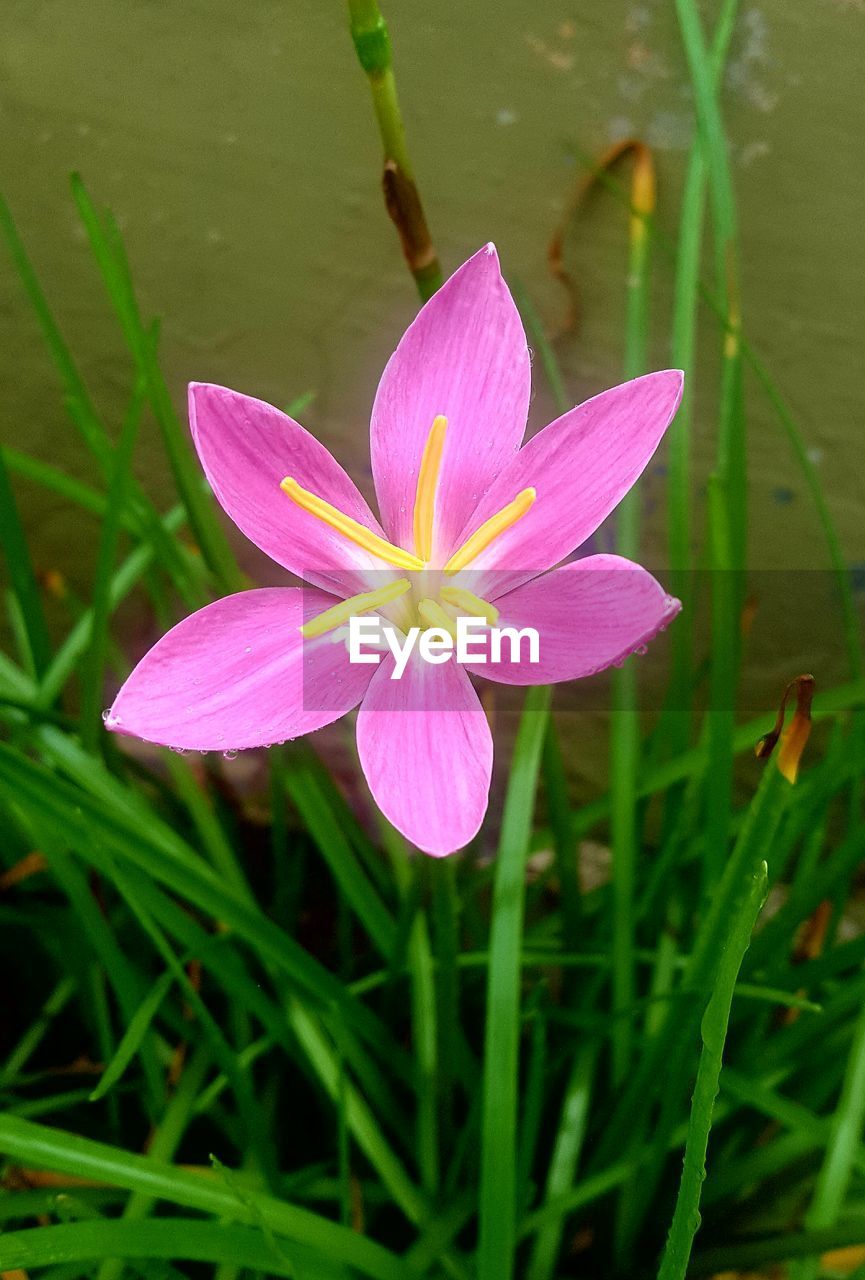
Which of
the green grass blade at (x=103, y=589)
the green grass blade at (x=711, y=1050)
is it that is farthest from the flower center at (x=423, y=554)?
the green grass blade at (x=103, y=589)

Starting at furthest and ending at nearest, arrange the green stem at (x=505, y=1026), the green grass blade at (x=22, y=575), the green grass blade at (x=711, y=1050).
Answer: the green grass blade at (x=22, y=575) < the green stem at (x=505, y=1026) < the green grass blade at (x=711, y=1050)

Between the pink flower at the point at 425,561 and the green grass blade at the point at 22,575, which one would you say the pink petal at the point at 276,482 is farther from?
the green grass blade at the point at 22,575

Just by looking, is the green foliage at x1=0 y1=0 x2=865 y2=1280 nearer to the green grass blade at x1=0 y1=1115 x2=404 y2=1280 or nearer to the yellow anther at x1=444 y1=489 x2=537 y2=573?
the green grass blade at x1=0 y1=1115 x2=404 y2=1280

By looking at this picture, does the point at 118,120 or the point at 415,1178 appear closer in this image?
the point at 415,1178

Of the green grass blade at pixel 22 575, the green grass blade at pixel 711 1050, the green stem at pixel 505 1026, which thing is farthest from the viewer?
the green grass blade at pixel 22 575

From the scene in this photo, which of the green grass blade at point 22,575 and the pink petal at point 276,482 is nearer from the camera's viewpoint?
the pink petal at point 276,482

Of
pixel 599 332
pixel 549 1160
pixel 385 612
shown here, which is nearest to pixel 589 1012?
pixel 549 1160

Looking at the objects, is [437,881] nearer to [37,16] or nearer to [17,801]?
[17,801]
